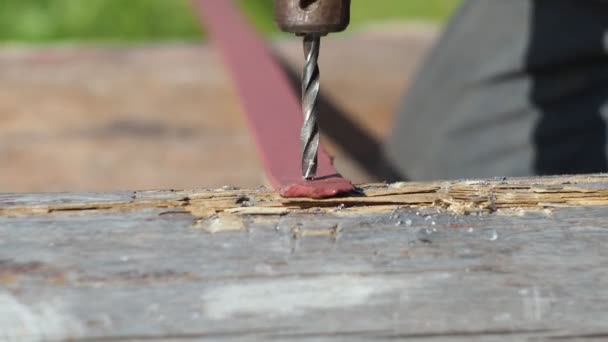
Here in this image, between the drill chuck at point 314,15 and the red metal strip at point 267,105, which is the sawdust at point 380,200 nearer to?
the red metal strip at point 267,105

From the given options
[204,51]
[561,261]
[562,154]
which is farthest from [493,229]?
[204,51]

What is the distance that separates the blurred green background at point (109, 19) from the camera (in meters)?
3.93

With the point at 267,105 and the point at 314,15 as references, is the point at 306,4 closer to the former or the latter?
the point at 314,15

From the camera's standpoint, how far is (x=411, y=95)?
2.38 meters

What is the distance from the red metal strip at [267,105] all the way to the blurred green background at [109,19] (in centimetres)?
171

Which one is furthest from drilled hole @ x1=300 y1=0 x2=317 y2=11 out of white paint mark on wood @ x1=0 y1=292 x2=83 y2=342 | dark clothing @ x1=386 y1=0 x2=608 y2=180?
dark clothing @ x1=386 y1=0 x2=608 y2=180

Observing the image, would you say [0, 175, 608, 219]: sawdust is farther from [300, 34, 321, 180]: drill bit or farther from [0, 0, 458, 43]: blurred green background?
[0, 0, 458, 43]: blurred green background

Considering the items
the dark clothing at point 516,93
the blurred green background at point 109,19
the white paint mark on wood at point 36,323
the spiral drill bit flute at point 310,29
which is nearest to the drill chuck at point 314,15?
the spiral drill bit flute at point 310,29

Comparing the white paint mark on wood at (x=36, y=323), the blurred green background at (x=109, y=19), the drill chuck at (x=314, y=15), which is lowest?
the blurred green background at (x=109, y=19)

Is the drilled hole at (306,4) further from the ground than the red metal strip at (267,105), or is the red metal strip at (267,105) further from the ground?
the drilled hole at (306,4)

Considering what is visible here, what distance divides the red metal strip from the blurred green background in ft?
5.60

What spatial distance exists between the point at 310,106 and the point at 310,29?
66 mm

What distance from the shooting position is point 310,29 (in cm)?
78

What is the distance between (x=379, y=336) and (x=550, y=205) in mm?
208
